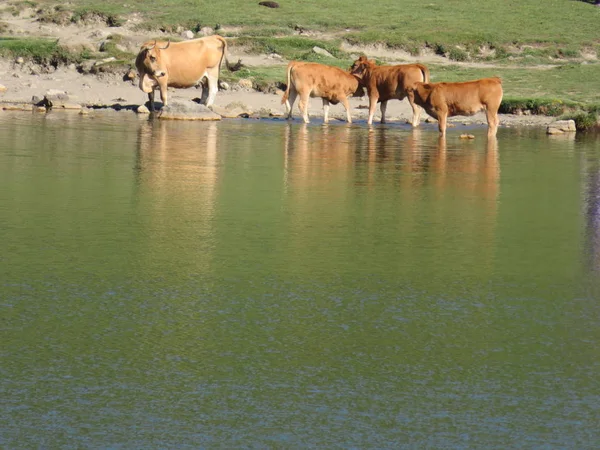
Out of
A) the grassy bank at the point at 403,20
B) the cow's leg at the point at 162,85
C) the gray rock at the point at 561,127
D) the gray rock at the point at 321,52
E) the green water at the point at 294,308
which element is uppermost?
the grassy bank at the point at 403,20

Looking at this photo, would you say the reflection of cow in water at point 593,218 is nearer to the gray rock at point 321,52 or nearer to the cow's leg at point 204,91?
the cow's leg at point 204,91

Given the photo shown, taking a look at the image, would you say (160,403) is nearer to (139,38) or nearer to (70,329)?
(70,329)

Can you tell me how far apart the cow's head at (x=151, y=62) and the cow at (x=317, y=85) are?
261cm

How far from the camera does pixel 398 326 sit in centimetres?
683

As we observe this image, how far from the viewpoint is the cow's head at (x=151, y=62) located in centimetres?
2422

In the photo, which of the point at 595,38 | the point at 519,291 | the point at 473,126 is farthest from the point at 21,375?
the point at 595,38

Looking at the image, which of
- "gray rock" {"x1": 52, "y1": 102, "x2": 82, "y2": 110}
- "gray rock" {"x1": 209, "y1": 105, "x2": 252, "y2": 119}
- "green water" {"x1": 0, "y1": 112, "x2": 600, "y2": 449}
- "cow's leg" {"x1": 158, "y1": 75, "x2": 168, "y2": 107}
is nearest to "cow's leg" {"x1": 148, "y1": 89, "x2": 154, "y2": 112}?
"cow's leg" {"x1": 158, "y1": 75, "x2": 168, "y2": 107}

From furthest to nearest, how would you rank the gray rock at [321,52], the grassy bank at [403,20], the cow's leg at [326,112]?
the grassy bank at [403,20]
the gray rock at [321,52]
the cow's leg at [326,112]

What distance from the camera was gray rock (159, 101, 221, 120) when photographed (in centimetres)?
2203

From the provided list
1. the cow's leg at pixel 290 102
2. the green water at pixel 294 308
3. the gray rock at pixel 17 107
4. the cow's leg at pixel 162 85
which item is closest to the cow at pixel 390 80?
the cow's leg at pixel 290 102

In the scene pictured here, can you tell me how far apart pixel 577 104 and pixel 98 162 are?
13588 mm

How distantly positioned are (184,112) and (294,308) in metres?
15.2

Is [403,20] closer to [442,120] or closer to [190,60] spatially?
[190,60]

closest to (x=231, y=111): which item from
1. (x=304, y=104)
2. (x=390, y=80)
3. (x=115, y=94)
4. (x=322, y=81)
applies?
(x=304, y=104)
